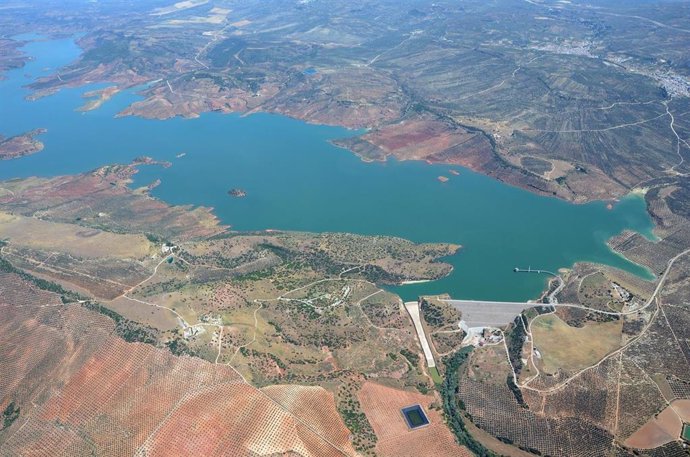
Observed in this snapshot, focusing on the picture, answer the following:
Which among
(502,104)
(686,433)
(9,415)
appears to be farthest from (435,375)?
(502,104)

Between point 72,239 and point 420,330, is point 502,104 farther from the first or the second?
point 72,239

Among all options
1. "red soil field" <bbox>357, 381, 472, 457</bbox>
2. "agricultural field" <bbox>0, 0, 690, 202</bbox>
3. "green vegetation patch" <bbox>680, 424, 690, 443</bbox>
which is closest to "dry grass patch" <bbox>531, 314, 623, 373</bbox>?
"green vegetation patch" <bbox>680, 424, 690, 443</bbox>

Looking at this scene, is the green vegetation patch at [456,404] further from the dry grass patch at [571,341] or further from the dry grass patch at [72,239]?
the dry grass patch at [72,239]

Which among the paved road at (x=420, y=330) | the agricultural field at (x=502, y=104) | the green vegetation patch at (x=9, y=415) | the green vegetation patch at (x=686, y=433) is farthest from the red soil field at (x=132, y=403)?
the agricultural field at (x=502, y=104)

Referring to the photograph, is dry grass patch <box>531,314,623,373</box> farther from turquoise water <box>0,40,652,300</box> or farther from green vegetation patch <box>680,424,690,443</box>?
green vegetation patch <box>680,424,690,443</box>

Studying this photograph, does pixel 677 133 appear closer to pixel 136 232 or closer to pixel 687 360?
pixel 687 360
